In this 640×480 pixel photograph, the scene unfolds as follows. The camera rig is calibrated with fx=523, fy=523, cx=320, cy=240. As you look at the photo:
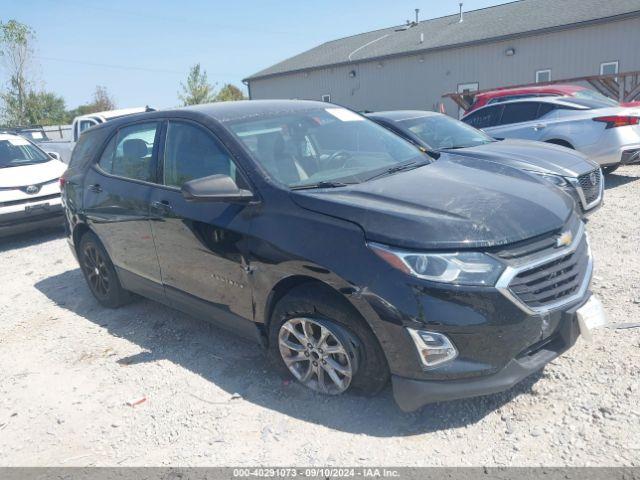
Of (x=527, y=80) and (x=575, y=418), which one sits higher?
(x=527, y=80)

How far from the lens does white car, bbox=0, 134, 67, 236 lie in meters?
7.48

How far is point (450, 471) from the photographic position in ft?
8.37

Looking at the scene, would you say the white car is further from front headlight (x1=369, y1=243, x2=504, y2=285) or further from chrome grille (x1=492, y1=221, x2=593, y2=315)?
chrome grille (x1=492, y1=221, x2=593, y2=315)

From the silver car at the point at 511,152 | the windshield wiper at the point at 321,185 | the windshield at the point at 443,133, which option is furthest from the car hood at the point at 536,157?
the windshield wiper at the point at 321,185

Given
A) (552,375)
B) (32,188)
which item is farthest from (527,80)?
(552,375)

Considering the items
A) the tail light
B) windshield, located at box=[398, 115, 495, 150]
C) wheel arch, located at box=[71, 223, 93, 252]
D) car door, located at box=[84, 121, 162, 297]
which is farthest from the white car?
the tail light

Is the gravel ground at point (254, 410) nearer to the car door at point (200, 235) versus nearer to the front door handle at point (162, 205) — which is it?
the car door at point (200, 235)

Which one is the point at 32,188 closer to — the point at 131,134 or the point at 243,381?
the point at 131,134

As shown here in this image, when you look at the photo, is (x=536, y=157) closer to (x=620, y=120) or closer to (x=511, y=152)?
(x=511, y=152)

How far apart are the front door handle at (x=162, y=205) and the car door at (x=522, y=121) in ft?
22.0

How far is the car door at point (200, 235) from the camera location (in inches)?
131

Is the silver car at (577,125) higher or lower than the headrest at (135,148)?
lower

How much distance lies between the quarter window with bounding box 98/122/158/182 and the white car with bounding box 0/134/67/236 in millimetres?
3603

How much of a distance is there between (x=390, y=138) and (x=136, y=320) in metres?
2.78
